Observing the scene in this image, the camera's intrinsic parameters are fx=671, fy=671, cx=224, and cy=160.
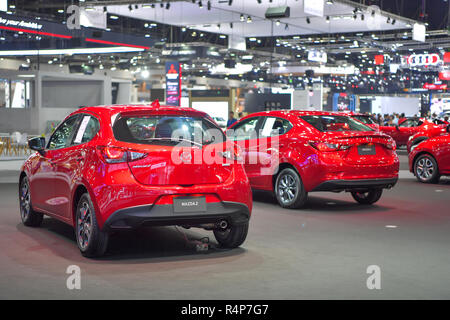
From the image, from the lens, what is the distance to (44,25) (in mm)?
28875

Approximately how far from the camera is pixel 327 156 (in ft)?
33.3

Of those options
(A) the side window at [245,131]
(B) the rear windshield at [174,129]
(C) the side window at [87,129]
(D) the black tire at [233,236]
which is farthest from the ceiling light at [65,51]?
(D) the black tire at [233,236]

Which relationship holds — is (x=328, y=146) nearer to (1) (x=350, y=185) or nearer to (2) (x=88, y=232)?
(1) (x=350, y=185)

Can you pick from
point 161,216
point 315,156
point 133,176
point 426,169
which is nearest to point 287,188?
point 315,156

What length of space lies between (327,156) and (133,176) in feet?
14.6

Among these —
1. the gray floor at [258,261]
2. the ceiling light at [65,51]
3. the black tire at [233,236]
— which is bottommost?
the gray floor at [258,261]

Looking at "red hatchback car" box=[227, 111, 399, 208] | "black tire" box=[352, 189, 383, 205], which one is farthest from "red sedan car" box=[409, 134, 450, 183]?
"red hatchback car" box=[227, 111, 399, 208]

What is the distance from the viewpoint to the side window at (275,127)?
1084cm

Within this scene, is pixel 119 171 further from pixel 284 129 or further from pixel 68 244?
pixel 284 129

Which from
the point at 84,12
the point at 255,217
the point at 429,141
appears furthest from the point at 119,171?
the point at 84,12

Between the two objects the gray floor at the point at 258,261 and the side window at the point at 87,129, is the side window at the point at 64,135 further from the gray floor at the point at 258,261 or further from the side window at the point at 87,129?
the gray floor at the point at 258,261

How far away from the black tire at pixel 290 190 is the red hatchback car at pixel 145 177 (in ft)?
10.5

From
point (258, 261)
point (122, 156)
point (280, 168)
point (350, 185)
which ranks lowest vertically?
point (258, 261)

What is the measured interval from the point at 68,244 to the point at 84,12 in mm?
19852
